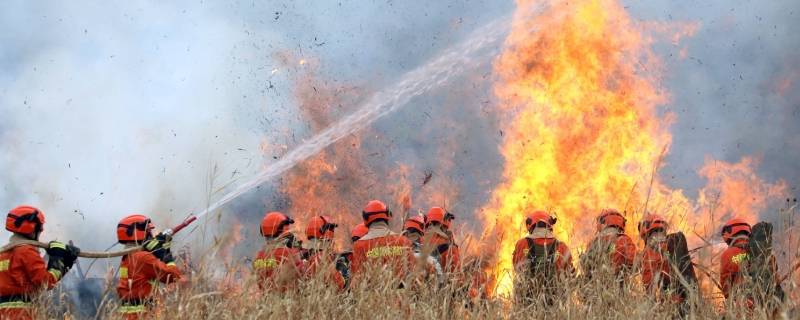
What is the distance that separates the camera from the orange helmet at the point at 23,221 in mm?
6566

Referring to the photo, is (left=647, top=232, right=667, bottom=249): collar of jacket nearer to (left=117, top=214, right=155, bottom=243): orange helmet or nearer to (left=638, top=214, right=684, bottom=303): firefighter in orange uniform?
(left=638, top=214, right=684, bottom=303): firefighter in orange uniform

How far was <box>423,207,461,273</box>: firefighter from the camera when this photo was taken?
3.33m

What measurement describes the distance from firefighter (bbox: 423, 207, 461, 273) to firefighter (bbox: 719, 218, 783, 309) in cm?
134

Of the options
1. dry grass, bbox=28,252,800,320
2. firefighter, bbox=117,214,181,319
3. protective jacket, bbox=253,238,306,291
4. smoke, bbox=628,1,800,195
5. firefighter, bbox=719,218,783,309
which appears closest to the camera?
protective jacket, bbox=253,238,306,291

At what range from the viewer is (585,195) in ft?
46.2

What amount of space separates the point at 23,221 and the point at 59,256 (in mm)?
453

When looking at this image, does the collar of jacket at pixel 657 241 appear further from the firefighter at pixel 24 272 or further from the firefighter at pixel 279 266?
the firefighter at pixel 24 272

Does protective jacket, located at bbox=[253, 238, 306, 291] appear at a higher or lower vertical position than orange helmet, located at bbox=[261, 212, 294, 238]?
lower

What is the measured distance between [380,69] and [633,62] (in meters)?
5.67

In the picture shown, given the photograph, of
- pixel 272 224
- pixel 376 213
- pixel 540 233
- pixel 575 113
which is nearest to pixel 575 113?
pixel 575 113

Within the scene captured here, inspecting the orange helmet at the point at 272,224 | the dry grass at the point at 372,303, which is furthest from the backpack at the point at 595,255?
the orange helmet at the point at 272,224

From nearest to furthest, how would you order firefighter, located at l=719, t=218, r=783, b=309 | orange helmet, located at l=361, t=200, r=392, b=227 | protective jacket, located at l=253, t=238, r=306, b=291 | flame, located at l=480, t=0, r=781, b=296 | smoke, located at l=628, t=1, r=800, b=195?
protective jacket, located at l=253, t=238, r=306, b=291 < firefighter, located at l=719, t=218, r=783, b=309 < orange helmet, located at l=361, t=200, r=392, b=227 < flame, located at l=480, t=0, r=781, b=296 < smoke, located at l=628, t=1, r=800, b=195

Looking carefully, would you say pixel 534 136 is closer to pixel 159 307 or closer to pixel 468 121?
pixel 468 121

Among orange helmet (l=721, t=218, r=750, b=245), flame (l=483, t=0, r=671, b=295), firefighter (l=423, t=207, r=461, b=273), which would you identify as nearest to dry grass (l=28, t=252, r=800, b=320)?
firefighter (l=423, t=207, r=461, b=273)
